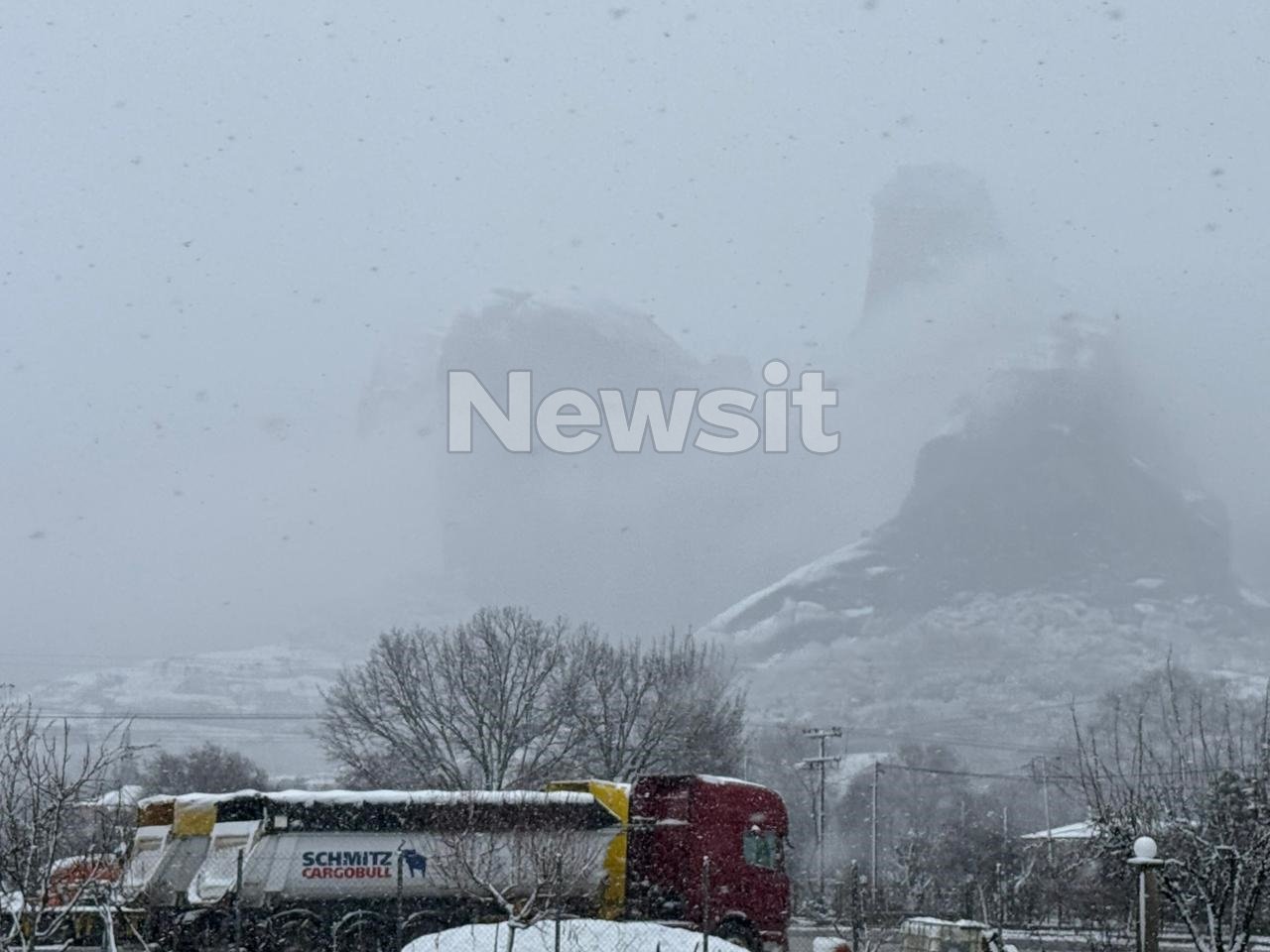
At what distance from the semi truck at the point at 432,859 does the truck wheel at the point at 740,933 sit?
0.03 meters

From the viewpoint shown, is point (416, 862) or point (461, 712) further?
point (461, 712)

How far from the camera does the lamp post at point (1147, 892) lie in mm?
13098

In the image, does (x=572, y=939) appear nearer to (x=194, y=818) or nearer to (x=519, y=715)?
(x=194, y=818)

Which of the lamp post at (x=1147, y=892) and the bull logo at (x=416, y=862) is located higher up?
the lamp post at (x=1147, y=892)

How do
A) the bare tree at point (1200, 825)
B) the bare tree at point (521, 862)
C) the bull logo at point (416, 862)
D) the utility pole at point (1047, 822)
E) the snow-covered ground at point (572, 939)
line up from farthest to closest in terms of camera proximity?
1. the utility pole at point (1047, 822)
2. the bull logo at point (416, 862)
3. the bare tree at point (521, 862)
4. the snow-covered ground at point (572, 939)
5. the bare tree at point (1200, 825)

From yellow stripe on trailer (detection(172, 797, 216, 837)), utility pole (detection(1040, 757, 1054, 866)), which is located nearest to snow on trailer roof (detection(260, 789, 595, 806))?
yellow stripe on trailer (detection(172, 797, 216, 837))

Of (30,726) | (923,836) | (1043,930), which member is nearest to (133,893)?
(30,726)

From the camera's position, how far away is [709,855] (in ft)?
89.7

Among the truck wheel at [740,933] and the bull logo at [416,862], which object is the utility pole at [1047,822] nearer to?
the truck wheel at [740,933]

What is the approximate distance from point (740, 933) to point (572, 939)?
509 inches

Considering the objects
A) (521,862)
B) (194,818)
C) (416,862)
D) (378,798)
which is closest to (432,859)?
(416,862)

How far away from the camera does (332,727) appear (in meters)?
57.9

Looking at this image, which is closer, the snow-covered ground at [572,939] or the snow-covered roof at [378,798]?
the snow-covered ground at [572,939]

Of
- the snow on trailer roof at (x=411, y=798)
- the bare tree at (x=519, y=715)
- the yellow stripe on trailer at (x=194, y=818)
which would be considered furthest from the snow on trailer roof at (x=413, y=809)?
the bare tree at (x=519, y=715)
